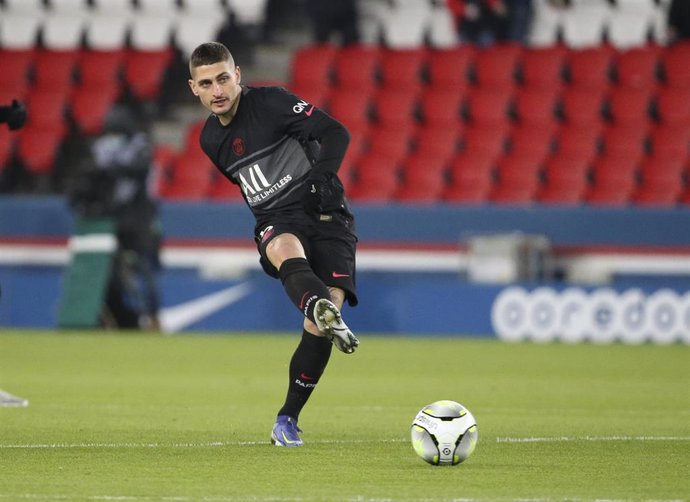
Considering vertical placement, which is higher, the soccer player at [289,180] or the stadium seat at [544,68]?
the soccer player at [289,180]

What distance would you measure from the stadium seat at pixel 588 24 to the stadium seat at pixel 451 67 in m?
1.46

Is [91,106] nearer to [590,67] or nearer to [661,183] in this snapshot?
[590,67]

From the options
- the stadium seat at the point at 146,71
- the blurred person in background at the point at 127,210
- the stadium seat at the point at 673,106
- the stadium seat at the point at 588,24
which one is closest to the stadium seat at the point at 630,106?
the stadium seat at the point at 673,106

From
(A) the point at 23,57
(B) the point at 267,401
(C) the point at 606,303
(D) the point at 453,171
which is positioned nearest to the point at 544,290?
(C) the point at 606,303

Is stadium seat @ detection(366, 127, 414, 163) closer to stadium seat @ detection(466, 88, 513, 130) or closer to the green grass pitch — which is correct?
stadium seat @ detection(466, 88, 513, 130)

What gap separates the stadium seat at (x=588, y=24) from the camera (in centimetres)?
2084

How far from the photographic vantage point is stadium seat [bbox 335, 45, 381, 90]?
20781 millimetres

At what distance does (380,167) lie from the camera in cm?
1989

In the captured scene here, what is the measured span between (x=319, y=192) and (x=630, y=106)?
13.2m

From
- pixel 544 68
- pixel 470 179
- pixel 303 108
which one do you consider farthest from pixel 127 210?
pixel 303 108

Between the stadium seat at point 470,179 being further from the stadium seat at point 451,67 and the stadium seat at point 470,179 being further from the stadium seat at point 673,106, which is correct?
the stadium seat at point 673,106

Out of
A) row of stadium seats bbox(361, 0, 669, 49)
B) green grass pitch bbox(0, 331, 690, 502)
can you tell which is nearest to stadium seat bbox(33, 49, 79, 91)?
row of stadium seats bbox(361, 0, 669, 49)

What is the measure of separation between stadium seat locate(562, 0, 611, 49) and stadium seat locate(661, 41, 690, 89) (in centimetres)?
121

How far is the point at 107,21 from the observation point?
875 inches
